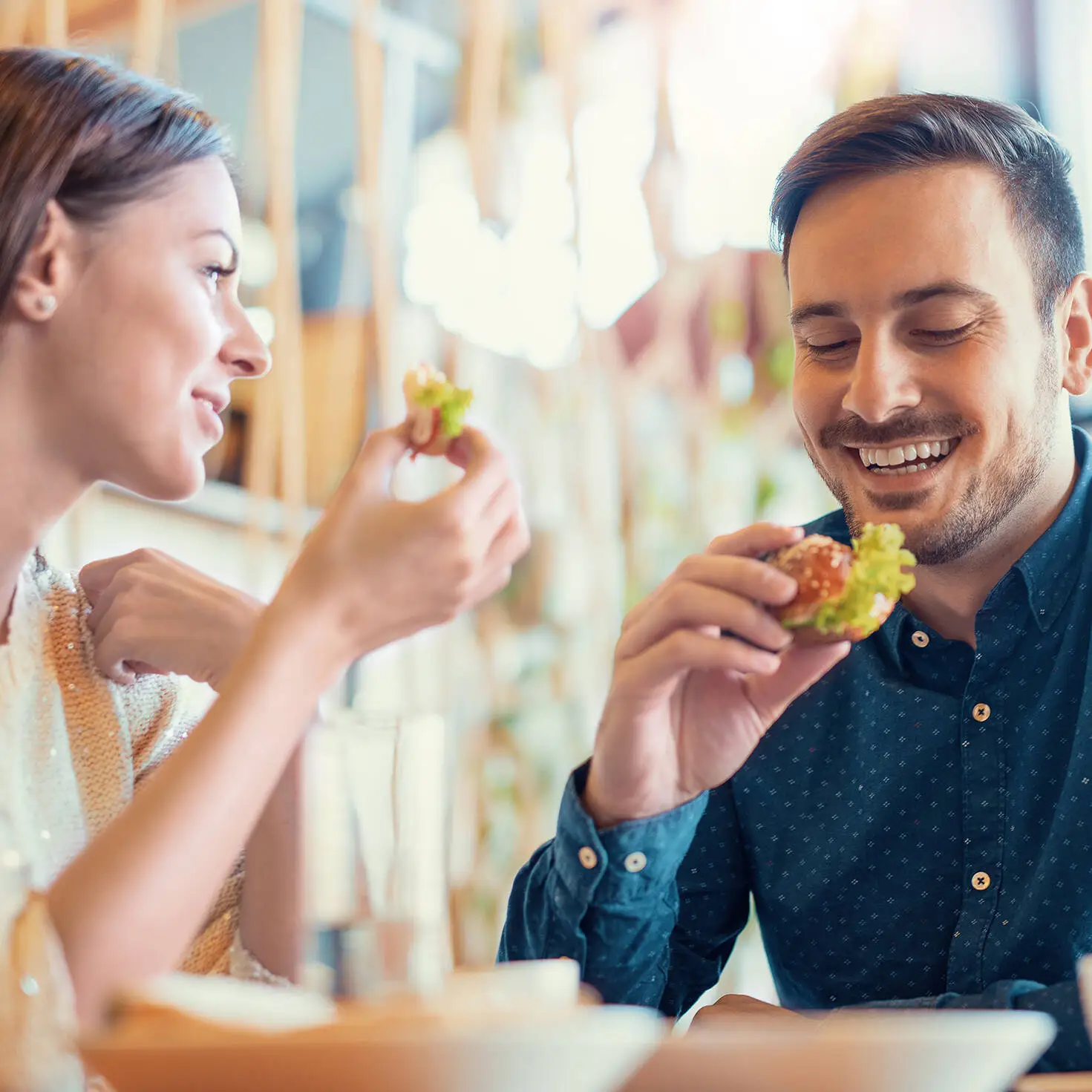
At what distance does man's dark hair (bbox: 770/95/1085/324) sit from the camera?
1.54m

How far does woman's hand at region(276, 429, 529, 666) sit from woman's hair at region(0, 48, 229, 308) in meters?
0.56

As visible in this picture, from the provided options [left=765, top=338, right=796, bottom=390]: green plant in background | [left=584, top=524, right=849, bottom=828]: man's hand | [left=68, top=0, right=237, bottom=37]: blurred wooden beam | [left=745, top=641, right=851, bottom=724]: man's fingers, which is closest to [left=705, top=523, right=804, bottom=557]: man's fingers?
[left=584, top=524, right=849, bottom=828]: man's hand

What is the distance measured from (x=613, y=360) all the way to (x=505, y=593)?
2.15 ft

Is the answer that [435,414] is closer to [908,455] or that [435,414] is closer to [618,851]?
[618,851]

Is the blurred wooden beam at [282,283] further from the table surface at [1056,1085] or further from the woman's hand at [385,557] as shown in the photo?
the table surface at [1056,1085]

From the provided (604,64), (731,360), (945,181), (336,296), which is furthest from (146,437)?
(604,64)

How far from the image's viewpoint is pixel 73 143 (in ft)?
4.33

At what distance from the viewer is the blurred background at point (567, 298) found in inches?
122

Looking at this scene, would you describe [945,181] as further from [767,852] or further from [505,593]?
[505,593]

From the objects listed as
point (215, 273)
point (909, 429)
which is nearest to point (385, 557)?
point (215, 273)

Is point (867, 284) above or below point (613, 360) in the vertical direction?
below

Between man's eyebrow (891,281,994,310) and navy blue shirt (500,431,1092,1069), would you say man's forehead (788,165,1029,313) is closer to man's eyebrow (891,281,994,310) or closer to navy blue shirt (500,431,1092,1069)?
man's eyebrow (891,281,994,310)

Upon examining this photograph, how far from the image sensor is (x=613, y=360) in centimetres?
325

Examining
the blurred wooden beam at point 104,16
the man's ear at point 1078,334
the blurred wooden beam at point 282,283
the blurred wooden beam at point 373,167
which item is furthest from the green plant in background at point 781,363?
the man's ear at point 1078,334
